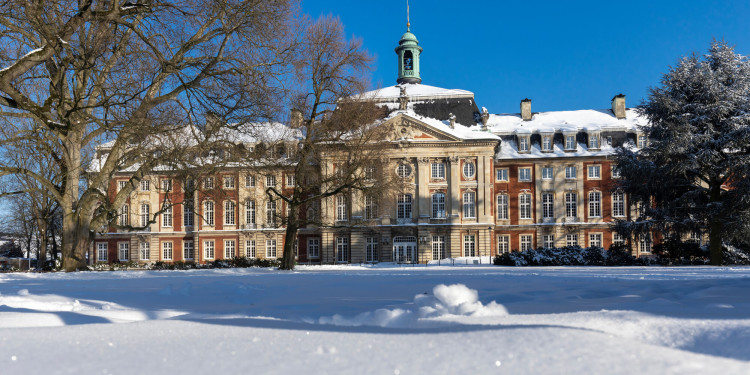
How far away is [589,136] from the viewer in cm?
4591

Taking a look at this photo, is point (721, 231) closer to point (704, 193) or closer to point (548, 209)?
point (704, 193)

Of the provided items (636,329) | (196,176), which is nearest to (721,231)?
(196,176)

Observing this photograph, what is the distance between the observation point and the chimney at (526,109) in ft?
161

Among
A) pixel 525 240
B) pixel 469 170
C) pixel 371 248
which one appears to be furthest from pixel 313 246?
pixel 525 240

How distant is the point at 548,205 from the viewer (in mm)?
46406

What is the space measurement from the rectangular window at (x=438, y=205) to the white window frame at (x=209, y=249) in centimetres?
1722

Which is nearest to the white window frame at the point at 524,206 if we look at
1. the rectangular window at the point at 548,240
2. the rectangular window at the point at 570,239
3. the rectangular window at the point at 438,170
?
the rectangular window at the point at 548,240

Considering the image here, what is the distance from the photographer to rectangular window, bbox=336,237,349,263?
152 feet

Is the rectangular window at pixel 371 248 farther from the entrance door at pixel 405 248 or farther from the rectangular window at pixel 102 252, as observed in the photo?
the rectangular window at pixel 102 252

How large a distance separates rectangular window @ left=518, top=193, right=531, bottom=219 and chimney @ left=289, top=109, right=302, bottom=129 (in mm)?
27262

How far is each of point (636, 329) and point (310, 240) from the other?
145 ft

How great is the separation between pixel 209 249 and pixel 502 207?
22.7m

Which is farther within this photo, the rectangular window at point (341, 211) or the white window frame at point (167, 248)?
the white window frame at point (167, 248)

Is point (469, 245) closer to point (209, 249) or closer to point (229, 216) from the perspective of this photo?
point (229, 216)
